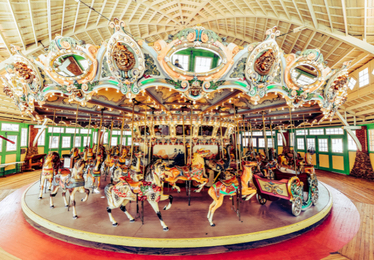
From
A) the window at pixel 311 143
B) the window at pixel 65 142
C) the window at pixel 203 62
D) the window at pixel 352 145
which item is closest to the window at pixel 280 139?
the window at pixel 311 143

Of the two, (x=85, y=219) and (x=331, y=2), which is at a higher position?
(x=331, y=2)

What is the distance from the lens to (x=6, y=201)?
5328 mm

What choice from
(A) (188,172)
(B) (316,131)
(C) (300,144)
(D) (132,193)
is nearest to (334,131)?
(B) (316,131)

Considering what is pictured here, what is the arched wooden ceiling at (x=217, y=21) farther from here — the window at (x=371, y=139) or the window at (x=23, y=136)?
the window at (x=371, y=139)

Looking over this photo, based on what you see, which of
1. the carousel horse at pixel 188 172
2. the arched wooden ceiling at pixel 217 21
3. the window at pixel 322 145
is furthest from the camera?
the window at pixel 322 145

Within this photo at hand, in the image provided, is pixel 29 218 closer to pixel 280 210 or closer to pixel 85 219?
pixel 85 219

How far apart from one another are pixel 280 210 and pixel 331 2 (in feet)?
23.8

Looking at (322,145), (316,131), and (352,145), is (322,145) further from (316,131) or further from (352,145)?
(352,145)

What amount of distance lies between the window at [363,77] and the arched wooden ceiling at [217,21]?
362 mm

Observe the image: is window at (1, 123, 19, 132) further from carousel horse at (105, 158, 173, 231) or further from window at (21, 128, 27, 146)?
carousel horse at (105, 158, 173, 231)

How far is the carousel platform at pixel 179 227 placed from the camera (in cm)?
292

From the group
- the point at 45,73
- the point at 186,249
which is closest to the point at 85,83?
the point at 45,73

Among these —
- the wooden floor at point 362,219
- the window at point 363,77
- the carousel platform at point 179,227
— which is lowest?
the wooden floor at point 362,219

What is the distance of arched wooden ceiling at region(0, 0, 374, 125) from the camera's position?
224 inches
